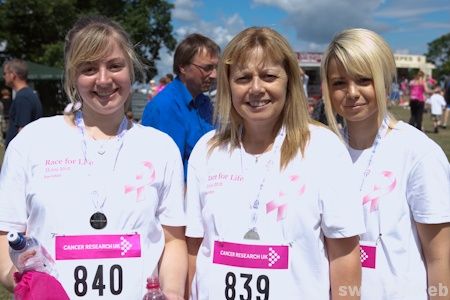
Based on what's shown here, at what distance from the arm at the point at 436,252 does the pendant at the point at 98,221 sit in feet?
4.36

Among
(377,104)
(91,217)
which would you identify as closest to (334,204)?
(377,104)

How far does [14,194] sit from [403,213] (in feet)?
5.32

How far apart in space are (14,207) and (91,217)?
1.04ft

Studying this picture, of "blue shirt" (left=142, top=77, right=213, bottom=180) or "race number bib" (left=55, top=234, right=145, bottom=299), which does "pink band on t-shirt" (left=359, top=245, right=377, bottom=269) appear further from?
"blue shirt" (left=142, top=77, right=213, bottom=180)

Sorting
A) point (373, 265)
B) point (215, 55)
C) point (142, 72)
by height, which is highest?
point (215, 55)

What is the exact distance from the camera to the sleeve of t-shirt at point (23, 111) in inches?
309

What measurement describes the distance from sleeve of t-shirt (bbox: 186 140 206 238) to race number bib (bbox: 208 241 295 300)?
224 mm

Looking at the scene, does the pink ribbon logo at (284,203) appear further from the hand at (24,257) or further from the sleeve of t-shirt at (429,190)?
the hand at (24,257)

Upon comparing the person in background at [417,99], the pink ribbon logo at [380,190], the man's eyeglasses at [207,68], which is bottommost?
the pink ribbon logo at [380,190]

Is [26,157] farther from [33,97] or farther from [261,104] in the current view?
[33,97]

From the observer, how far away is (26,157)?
2.24 metres

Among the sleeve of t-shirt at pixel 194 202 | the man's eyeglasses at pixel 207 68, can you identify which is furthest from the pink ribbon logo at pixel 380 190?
the man's eyeglasses at pixel 207 68

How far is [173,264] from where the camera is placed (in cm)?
236

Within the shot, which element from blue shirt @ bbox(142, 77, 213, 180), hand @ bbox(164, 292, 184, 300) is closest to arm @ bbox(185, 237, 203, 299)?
hand @ bbox(164, 292, 184, 300)
